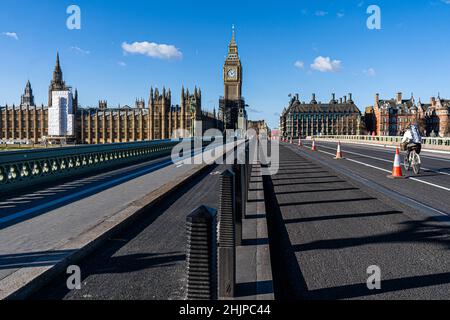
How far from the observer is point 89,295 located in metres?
4.34

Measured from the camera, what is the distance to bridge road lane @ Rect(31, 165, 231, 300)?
173 inches

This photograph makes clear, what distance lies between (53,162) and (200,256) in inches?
518

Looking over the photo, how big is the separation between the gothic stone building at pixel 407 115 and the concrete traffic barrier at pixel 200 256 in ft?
519

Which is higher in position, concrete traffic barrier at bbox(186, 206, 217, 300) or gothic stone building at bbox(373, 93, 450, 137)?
gothic stone building at bbox(373, 93, 450, 137)

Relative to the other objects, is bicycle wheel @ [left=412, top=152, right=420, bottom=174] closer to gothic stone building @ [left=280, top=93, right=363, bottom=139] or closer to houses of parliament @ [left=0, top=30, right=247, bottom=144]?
houses of parliament @ [left=0, top=30, right=247, bottom=144]

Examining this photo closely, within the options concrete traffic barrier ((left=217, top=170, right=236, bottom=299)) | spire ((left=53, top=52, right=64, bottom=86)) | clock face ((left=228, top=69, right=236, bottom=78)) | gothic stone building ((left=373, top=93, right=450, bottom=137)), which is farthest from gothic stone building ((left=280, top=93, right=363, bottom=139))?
concrete traffic barrier ((left=217, top=170, right=236, bottom=299))

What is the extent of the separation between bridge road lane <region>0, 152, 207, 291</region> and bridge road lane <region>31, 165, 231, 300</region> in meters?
0.52

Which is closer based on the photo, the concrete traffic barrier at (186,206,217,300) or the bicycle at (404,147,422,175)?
the concrete traffic barrier at (186,206,217,300)

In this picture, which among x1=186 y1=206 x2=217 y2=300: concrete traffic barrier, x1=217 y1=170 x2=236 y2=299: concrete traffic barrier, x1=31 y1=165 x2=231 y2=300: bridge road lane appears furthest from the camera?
x1=31 y1=165 x2=231 y2=300: bridge road lane

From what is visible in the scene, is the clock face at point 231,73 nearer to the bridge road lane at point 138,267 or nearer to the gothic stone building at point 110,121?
the gothic stone building at point 110,121

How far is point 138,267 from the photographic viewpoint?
5.21 meters
